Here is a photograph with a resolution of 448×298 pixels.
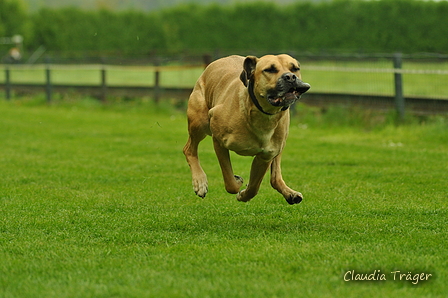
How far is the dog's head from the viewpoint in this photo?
5.17 meters

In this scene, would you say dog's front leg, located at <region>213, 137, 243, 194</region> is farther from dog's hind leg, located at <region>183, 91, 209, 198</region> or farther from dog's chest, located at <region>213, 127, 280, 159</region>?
dog's hind leg, located at <region>183, 91, 209, 198</region>

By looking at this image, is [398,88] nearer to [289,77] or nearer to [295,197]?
[295,197]

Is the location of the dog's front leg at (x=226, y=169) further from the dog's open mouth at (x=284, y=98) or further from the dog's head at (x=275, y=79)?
the dog's open mouth at (x=284, y=98)

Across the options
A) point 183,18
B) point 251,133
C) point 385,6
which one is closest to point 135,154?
point 251,133

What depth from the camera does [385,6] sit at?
29.4 meters

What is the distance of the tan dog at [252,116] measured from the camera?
5.33m

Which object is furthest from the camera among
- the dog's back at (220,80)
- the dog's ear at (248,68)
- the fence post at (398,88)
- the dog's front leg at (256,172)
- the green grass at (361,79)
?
the green grass at (361,79)

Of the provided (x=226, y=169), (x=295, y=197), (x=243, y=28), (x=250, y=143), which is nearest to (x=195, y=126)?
(x=226, y=169)

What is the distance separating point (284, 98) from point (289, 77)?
0.16m

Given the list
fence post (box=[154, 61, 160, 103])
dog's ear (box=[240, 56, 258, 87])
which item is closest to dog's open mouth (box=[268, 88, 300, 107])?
dog's ear (box=[240, 56, 258, 87])

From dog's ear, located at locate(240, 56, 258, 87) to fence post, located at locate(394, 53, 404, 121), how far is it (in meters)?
7.45

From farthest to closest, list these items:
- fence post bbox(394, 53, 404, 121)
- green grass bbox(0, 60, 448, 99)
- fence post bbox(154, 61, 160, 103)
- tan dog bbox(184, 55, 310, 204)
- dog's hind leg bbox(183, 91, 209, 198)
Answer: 1. fence post bbox(154, 61, 160, 103)
2. green grass bbox(0, 60, 448, 99)
3. fence post bbox(394, 53, 404, 121)
4. dog's hind leg bbox(183, 91, 209, 198)
5. tan dog bbox(184, 55, 310, 204)

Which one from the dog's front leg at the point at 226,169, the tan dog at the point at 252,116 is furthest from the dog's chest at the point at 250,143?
the dog's front leg at the point at 226,169

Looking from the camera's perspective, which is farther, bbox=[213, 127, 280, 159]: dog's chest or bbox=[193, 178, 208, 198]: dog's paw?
bbox=[193, 178, 208, 198]: dog's paw
